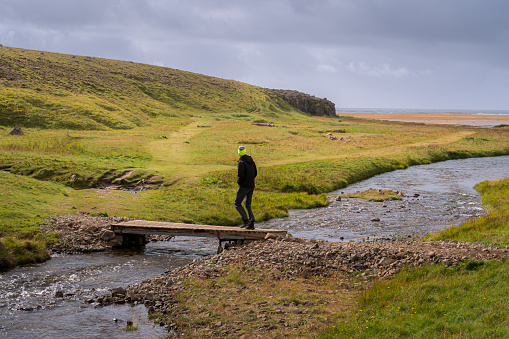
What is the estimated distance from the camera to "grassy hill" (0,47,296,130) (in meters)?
86.5

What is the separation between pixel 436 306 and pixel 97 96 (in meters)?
120

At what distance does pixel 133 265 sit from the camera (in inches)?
841

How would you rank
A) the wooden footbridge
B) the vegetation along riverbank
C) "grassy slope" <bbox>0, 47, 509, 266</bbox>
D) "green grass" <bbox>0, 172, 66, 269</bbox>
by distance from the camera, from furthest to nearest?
"grassy slope" <bbox>0, 47, 509, 266</bbox>
the wooden footbridge
"green grass" <bbox>0, 172, 66, 269</bbox>
the vegetation along riverbank

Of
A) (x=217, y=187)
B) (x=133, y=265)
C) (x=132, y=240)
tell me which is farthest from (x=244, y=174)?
(x=217, y=187)

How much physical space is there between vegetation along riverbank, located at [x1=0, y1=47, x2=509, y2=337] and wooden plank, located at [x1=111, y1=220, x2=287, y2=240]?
111 inches

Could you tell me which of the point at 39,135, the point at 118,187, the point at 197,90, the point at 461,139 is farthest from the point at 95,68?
the point at 118,187

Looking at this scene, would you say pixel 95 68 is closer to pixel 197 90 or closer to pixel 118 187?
pixel 197 90

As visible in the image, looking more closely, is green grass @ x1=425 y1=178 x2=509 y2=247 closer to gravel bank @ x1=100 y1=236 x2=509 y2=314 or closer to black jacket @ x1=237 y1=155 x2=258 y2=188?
gravel bank @ x1=100 y1=236 x2=509 y2=314

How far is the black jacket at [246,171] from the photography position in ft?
70.4

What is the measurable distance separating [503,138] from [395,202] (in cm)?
7617

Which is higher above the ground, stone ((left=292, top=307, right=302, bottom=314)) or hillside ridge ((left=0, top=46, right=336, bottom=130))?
hillside ridge ((left=0, top=46, right=336, bottom=130))

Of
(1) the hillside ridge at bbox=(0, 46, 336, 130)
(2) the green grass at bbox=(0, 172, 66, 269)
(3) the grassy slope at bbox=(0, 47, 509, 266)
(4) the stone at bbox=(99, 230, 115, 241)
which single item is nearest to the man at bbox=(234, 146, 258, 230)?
(4) the stone at bbox=(99, 230, 115, 241)

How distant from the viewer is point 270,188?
4262cm

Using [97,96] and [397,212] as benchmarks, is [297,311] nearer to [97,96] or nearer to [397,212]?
[397,212]
